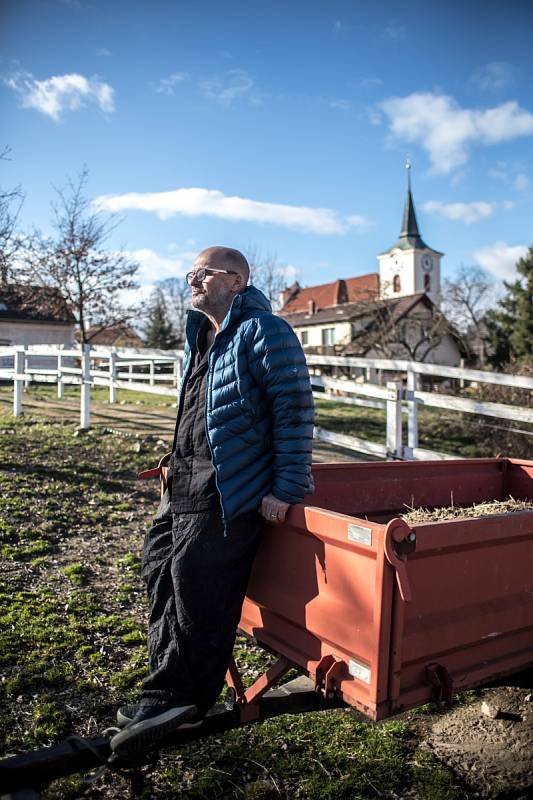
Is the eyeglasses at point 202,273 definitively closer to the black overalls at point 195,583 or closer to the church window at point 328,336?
the black overalls at point 195,583

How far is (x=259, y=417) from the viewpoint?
2.71m

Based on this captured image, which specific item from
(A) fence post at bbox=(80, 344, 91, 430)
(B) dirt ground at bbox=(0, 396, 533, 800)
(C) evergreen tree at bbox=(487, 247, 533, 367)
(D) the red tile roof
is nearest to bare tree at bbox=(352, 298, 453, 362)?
(C) evergreen tree at bbox=(487, 247, 533, 367)

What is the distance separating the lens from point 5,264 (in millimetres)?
12539

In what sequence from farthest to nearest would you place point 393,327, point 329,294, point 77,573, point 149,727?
point 329,294
point 393,327
point 77,573
point 149,727

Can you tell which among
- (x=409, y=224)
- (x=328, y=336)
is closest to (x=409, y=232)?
(x=409, y=224)

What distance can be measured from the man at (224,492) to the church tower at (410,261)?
269 ft

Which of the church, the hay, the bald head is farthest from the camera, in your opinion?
the church

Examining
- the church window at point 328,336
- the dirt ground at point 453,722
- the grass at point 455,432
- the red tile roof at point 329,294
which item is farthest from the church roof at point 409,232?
the dirt ground at point 453,722

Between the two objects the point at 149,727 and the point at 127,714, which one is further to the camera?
the point at 127,714

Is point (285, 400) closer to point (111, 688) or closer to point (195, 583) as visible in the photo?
point (195, 583)

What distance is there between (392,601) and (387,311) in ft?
90.6

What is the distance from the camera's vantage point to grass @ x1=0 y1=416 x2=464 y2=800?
291cm

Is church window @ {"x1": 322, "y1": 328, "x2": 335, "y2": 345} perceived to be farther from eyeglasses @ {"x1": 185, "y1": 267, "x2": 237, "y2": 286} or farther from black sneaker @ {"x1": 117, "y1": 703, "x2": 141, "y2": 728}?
black sneaker @ {"x1": 117, "y1": 703, "x2": 141, "y2": 728}

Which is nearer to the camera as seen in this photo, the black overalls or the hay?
the black overalls
